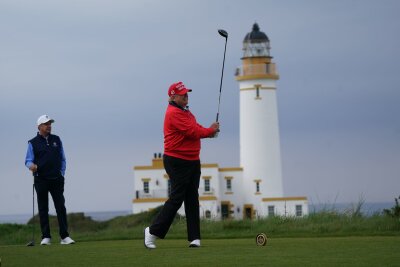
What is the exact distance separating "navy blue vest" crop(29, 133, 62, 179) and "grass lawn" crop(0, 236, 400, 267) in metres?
1.58

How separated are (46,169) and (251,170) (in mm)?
50565

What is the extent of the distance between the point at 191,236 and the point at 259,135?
51.1m

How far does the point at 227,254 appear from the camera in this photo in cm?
1134

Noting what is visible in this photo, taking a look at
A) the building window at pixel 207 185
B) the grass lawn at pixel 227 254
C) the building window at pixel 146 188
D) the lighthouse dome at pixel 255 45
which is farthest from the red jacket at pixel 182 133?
the building window at pixel 146 188

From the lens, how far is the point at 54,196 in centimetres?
1517

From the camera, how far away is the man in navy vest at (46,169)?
1503 cm

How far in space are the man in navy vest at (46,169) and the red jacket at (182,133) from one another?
9.33 feet

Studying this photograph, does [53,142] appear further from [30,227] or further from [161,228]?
[30,227]

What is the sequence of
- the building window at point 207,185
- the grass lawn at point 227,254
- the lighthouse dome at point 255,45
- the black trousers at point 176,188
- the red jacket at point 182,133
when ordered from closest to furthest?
the grass lawn at point 227,254, the red jacket at point 182,133, the black trousers at point 176,188, the lighthouse dome at point 255,45, the building window at point 207,185

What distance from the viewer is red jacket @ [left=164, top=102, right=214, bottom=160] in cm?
1254

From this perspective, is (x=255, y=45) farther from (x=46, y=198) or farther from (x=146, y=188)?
(x=46, y=198)

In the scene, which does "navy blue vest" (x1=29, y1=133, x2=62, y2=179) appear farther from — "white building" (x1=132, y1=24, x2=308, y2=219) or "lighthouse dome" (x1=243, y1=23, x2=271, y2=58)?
"lighthouse dome" (x1=243, y1=23, x2=271, y2=58)

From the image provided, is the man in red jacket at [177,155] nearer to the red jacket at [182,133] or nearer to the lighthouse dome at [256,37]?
the red jacket at [182,133]

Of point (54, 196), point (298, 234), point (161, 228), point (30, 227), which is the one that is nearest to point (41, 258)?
point (161, 228)
